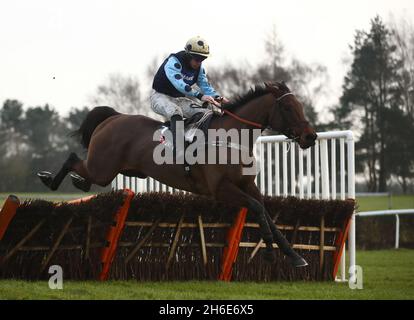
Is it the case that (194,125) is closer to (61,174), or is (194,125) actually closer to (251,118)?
(251,118)

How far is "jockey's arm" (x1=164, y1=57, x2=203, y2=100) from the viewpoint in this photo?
26.8 feet

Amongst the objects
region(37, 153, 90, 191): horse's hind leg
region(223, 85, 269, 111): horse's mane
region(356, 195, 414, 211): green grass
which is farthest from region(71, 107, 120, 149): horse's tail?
region(356, 195, 414, 211): green grass

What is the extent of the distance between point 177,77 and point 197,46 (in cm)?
43

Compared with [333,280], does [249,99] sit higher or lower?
higher

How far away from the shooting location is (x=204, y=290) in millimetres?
7523

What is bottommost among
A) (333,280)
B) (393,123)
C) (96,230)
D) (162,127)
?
(333,280)

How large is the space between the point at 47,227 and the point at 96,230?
0.51 metres

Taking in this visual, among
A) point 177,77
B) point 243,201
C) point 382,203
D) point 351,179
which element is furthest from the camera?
point 382,203

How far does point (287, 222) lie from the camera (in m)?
8.98

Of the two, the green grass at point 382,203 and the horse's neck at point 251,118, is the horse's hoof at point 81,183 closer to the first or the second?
the horse's neck at point 251,118

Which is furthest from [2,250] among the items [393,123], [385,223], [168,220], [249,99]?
[393,123]

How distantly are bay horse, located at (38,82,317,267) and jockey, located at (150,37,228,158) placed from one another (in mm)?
295

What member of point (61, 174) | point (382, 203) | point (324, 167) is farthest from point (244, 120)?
point (382, 203)
